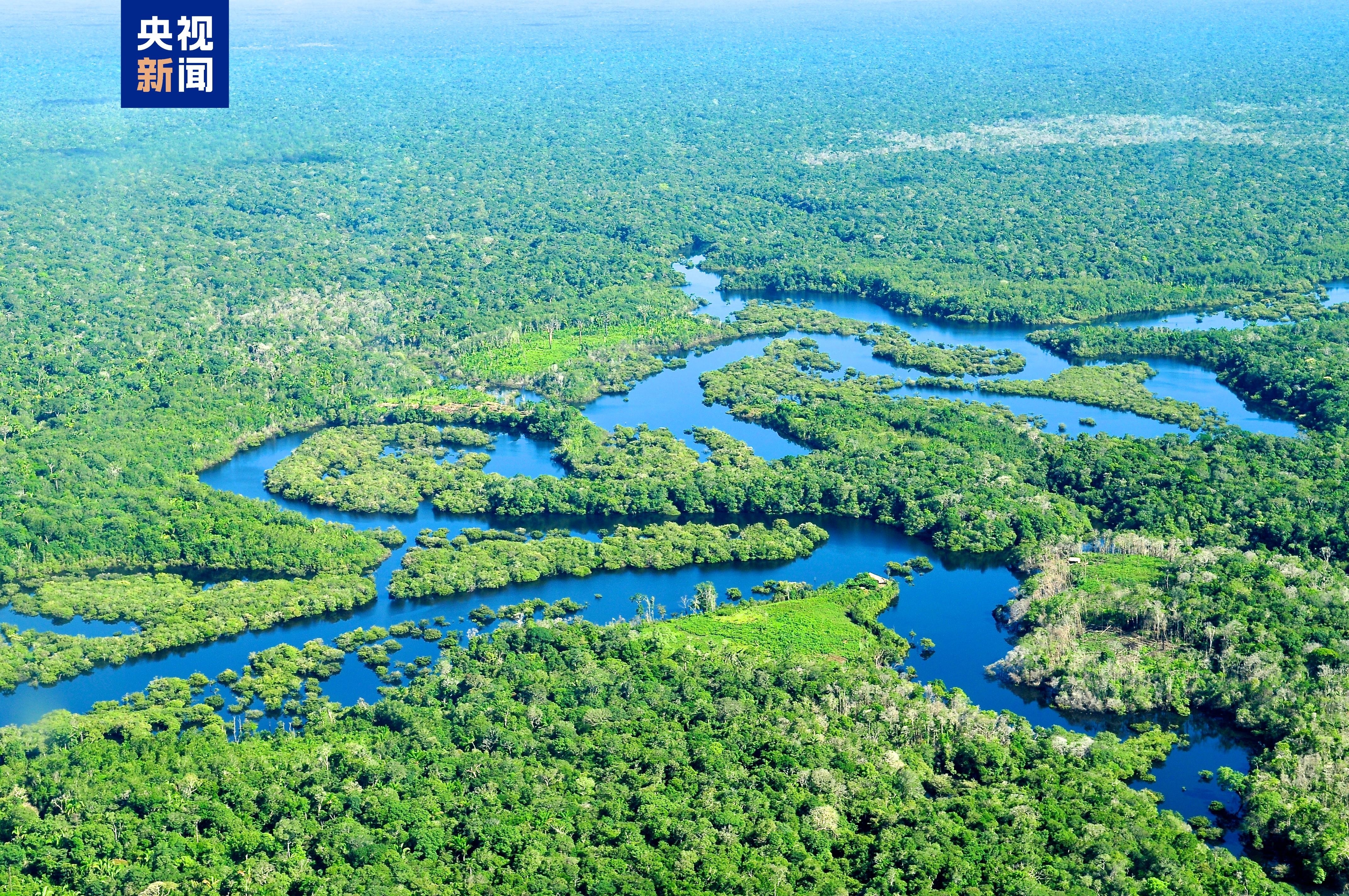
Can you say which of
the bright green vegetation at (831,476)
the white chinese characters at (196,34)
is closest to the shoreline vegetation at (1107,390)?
the bright green vegetation at (831,476)

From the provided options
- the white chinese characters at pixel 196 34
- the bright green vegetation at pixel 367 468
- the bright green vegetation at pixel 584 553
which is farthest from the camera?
the white chinese characters at pixel 196 34

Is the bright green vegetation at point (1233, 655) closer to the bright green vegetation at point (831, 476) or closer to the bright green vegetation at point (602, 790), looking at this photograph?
the bright green vegetation at point (602, 790)

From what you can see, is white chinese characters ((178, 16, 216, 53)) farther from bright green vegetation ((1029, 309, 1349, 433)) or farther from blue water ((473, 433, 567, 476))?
bright green vegetation ((1029, 309, 1349, 433))

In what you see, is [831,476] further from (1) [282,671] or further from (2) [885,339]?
(1) [282,671]

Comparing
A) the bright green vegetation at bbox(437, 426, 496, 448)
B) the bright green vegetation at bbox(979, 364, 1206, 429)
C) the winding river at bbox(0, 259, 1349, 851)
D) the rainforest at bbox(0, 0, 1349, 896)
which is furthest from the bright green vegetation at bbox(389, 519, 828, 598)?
the bright green vegetation at bbox(979, 364, 1206, 429)

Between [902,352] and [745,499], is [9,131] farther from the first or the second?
[745,499]

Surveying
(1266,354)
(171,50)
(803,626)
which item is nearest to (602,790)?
(803,626)
